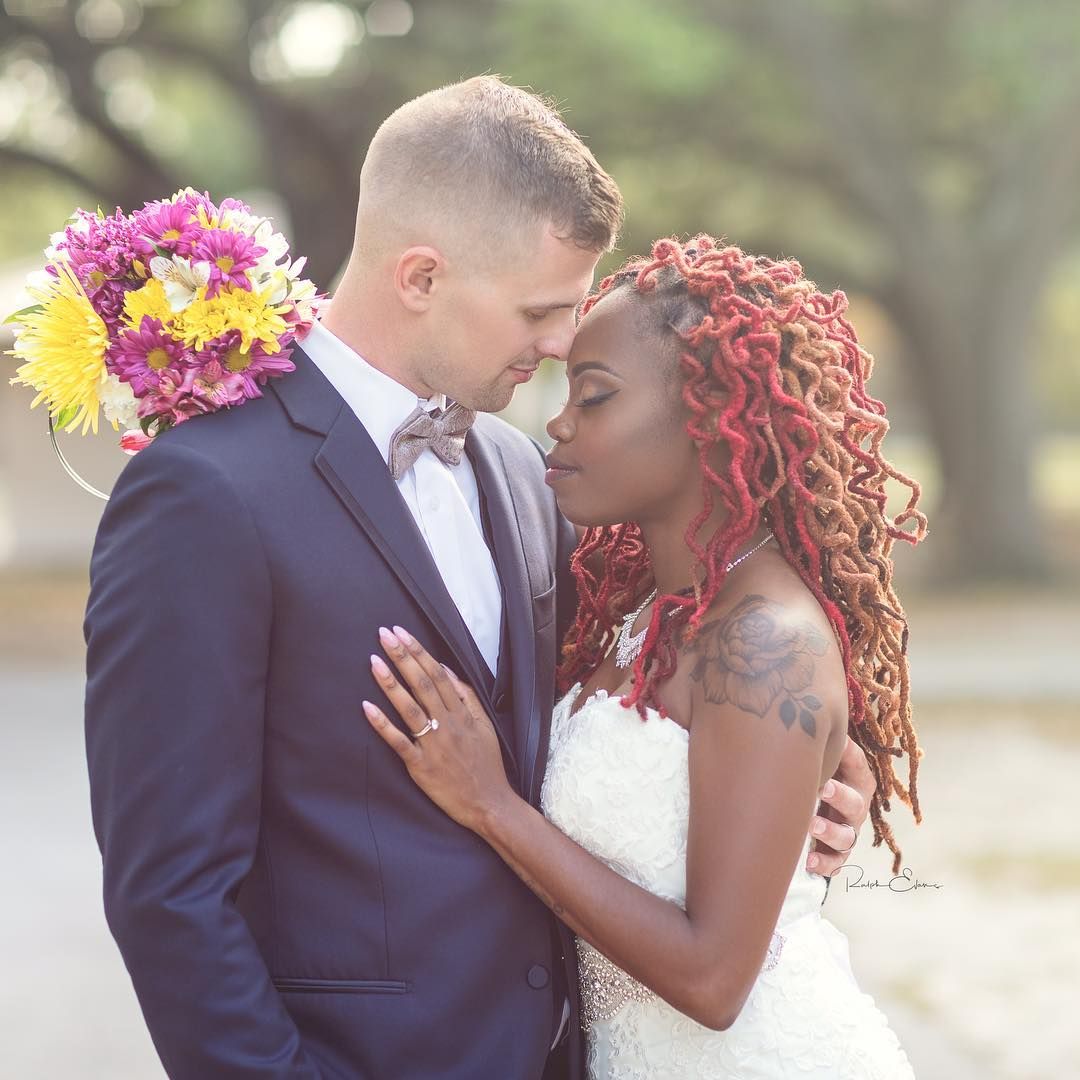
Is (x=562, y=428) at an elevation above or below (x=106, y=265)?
below

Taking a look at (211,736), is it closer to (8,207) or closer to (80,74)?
(80,74)

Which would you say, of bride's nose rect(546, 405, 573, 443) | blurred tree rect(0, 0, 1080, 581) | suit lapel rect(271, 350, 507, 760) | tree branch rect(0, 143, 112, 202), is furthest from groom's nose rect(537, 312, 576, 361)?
tree branch rect(0, 143, 112, 202)

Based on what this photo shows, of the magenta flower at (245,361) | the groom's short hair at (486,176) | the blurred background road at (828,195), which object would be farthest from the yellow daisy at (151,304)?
the blurred background road at (828,195)

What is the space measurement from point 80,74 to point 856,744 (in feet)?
48.7

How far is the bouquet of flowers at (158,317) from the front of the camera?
8.81 feet

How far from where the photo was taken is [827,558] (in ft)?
9.58

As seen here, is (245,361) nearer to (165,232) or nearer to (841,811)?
(165,232)

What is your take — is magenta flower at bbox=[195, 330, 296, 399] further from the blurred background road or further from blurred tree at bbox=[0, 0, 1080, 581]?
blurred tree at bbox=[0, 0, 1080, 581]

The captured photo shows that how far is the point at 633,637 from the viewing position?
3082 mm

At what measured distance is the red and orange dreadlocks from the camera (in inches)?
110


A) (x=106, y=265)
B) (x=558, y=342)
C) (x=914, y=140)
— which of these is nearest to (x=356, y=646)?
(x=558, y=342)

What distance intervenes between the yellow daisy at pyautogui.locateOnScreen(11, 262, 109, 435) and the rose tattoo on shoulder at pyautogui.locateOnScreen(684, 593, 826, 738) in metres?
1.23

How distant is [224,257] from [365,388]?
36 centimetres

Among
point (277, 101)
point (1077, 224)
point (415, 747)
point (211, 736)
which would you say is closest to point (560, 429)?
point (415, 747)
